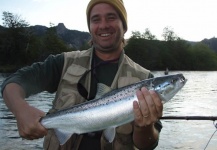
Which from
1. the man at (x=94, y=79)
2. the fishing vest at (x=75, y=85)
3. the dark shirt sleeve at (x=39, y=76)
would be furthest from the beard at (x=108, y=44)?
the dark shirt sleeve at (x=39, y=76)

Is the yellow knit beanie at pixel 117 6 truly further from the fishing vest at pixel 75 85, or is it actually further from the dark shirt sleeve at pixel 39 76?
the dark shirt sleeve at pixel 39 76

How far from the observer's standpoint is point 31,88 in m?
3.79

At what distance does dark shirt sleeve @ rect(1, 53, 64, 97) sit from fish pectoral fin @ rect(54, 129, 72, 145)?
1.95 feet

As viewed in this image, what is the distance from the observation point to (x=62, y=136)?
3.61 metres

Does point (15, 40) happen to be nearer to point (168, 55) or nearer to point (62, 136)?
point (168, 55)

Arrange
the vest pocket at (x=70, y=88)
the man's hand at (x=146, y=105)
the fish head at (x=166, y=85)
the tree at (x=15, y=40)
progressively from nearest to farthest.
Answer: the man's hand at (x=146, y=105) < the fish head at (x=166, y=85) < the vest pocket at (x=70, y=88) < the tree at (x=15, y=40)

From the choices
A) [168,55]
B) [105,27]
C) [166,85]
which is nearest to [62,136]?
[166,85]

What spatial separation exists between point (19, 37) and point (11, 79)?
79415 millimetres

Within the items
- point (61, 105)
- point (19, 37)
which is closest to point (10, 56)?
point (19, 37)

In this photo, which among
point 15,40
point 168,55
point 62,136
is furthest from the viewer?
point 168,55

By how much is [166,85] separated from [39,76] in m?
1.58

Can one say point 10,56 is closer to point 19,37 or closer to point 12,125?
point 19,37

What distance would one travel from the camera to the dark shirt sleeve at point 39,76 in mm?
3707

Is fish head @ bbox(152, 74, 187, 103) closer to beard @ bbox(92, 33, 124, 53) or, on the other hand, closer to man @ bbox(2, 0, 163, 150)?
man @ bbox(2, 0, 163, 150)
